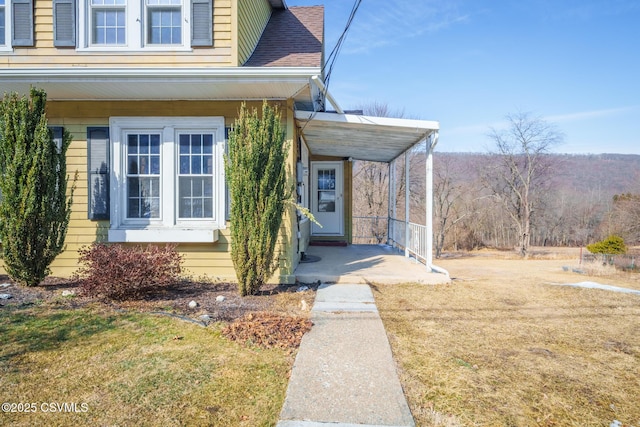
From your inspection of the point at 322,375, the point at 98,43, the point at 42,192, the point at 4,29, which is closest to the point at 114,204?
the point at 42,192

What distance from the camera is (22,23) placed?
5.70m

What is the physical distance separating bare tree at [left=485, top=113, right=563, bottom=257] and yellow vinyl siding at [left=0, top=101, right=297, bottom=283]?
16974 millimetres

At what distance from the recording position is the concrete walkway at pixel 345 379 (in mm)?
2098

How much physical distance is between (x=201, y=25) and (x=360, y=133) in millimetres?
3081

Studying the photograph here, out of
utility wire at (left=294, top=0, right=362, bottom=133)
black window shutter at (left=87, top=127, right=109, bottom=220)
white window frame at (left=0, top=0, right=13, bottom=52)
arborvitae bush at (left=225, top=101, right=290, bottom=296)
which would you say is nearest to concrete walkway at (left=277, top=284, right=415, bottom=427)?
arborvitae bush at (left=225, top=101, right=290, bottom=296)

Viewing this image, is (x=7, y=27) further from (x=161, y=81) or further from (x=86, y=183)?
(x=161, y=81)

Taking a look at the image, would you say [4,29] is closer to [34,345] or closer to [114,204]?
[114,204]

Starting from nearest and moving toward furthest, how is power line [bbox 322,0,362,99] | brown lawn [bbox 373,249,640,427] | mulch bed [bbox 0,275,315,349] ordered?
brown lawn [bbox 373,249,640,427] → mulch bed [bbox 0,275,315,349] → power line [bbox 322,0,362,99]

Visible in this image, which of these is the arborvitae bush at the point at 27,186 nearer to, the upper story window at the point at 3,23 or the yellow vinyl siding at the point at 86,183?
the yellow vinyl siding at the point at 86,183

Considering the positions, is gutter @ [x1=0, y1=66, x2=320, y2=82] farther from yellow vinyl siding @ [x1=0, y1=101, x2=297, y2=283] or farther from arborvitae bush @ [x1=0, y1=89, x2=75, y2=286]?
yellow vinyl siding @ [x1=0, y1=101, x2=297, y2=283]

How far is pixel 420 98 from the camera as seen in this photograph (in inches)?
993

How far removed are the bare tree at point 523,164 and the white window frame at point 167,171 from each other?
1736 cm

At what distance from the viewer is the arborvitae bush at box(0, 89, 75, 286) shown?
4.66 meters

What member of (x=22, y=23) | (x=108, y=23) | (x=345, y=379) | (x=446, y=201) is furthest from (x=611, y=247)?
(x=22, y=23)
